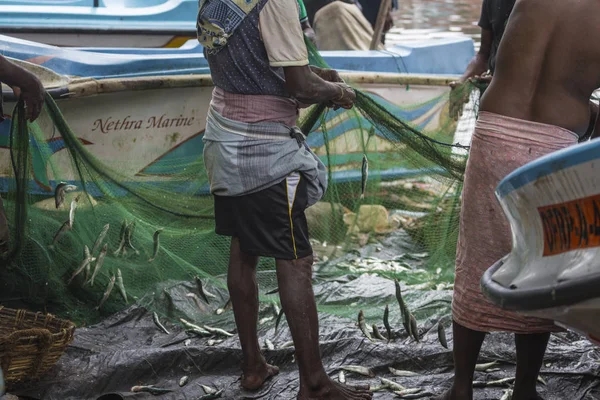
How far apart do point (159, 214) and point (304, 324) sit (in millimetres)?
1663

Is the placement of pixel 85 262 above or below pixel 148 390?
above

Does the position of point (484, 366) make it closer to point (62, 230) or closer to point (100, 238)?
point (100, 238)

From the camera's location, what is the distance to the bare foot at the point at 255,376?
417 cm

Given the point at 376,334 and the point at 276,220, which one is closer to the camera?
the point at 276,220

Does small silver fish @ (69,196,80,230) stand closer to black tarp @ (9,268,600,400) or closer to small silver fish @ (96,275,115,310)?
small silver fish @ (96,275,115,310)

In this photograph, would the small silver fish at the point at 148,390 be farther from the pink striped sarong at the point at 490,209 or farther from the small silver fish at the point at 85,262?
the pink striped sarong at the point at 490,209

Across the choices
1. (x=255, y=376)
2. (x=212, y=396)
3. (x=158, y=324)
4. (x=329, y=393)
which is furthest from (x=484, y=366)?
(x=158, y=324)

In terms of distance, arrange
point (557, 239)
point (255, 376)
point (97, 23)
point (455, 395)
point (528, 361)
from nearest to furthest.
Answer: point (557, 239) < point (528, 361) < point (455, 395) < point (255, 376) < point (97, 23)

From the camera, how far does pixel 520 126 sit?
3.37 metres

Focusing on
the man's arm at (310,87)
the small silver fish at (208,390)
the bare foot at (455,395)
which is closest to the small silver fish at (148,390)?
the small silver fish at (208,390)

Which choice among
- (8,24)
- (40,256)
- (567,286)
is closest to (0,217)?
(40,256)

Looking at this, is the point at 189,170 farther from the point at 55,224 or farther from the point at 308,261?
the point at 308,261

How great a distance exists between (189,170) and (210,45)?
1659 mm

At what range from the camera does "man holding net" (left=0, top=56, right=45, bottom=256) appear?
13.6ft
